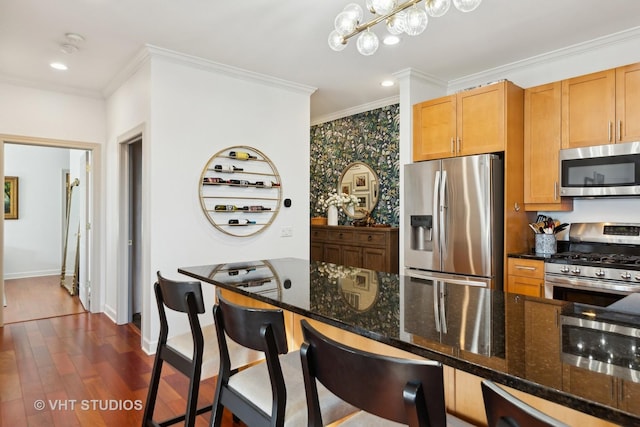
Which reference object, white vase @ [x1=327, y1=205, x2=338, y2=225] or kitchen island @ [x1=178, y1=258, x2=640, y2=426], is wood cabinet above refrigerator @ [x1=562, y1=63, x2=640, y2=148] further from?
white vase @ [x1=327, y1=205, x2=338, y2=225]

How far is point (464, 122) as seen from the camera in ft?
11.9

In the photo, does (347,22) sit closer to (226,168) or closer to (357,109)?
(226,168)

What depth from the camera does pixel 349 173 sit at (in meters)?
5.52

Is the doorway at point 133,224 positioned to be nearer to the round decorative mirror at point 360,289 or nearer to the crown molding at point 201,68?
the crown molding at point 201,68

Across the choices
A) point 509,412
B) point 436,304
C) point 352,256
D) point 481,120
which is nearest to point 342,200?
point 352,256

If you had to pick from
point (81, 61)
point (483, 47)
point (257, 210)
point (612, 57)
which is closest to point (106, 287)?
point (257, 210)

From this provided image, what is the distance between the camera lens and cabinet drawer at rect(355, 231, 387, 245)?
443cm

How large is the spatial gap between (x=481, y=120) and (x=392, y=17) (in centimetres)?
195

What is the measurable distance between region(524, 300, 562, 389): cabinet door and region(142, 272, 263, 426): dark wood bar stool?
45.9 inches

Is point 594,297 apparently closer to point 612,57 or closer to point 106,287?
point 612,57

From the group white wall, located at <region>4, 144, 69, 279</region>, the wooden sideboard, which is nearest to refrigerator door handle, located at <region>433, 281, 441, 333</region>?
the wooden sideboard

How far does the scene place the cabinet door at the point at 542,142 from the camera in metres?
3.32

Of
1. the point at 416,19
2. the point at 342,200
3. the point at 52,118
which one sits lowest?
the point at 342,200

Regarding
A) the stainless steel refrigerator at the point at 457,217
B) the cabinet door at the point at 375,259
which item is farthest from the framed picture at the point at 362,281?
the cabinet door at the point at 375,259
